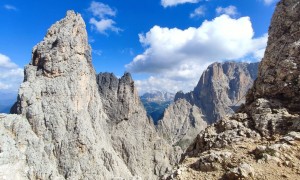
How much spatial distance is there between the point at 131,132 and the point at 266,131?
5137 inches

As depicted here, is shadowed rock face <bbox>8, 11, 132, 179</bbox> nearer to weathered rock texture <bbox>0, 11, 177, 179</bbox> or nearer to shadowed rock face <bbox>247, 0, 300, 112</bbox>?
weathered rock texture <bbox>0, 11, 177, 179</bbox>

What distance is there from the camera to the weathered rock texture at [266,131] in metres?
14.1

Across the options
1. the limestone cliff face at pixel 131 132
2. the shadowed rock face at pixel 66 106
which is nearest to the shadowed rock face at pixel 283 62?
the shadowed rock face at pixel 66 106

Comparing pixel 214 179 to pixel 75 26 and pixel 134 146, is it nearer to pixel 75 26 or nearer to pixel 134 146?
pixel 75 26

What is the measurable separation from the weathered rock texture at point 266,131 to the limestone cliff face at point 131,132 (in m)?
114

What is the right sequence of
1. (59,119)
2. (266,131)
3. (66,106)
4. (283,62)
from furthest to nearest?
1. (66,106)
2. (59,119)
3. (283,62)
4. (266,131)

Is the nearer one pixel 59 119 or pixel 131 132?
pixel 59 119

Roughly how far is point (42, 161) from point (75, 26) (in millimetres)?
50023

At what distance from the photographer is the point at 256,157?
583 inches

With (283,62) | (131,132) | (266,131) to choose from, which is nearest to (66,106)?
(131,132)

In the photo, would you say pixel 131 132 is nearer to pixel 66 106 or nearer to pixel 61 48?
pixel 66 106

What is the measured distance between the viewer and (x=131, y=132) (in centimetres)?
14538

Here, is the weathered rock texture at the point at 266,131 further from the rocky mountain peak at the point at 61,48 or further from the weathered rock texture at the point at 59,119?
the rocky mountain peak at the point at 61,48

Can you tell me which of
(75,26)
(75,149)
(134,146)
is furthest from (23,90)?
(134,146)
